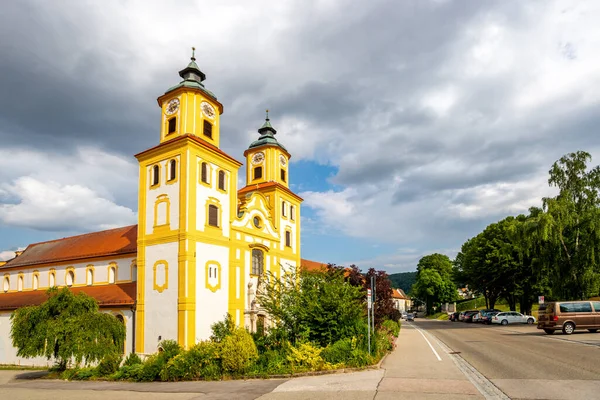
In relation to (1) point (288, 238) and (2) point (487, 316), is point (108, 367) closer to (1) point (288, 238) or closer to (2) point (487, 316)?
(1) point (288, 238)

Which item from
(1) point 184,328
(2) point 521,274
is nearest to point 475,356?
(1) point 184,328

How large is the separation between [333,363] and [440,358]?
4814 millimetres

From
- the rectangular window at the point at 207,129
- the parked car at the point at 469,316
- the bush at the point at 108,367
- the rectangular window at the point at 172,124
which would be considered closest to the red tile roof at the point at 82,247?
the rectangular window at the point at 172,124

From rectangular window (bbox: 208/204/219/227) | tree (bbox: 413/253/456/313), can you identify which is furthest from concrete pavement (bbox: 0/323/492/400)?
tree (bbox: 413/253/456/313)

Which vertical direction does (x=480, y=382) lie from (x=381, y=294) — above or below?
below

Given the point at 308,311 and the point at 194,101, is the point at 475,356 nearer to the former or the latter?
the point at 308,311

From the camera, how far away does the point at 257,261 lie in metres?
32.2

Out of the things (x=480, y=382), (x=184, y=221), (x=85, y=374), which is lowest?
(x=85, y=374)

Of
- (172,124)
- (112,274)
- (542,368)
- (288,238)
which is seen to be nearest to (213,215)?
(172,124)

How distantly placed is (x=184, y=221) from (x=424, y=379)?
57.8 ft

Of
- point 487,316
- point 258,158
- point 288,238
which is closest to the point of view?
point 288,238

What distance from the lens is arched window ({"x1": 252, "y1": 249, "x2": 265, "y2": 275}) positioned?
3177 cm

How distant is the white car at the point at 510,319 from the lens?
42.2m

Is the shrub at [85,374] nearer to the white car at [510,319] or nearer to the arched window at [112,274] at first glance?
the arched window at [112,274]
